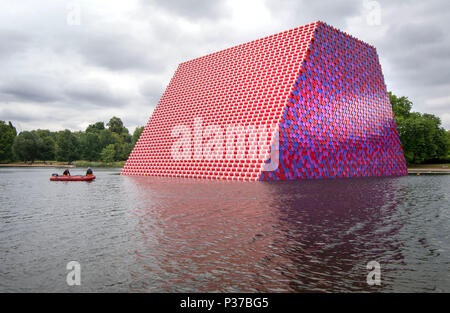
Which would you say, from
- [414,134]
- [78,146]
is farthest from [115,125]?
[414,134]

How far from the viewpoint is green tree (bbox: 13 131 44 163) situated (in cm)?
10031

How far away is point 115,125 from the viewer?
488 feet

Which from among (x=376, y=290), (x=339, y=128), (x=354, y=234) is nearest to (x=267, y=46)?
(x=339, y=128)

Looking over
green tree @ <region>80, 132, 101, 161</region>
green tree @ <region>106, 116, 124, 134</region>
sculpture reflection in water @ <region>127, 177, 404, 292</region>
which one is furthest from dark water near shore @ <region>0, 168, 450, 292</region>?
green tree @ <region>106, 116, 124, 134</region>

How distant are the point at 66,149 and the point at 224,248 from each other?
113m

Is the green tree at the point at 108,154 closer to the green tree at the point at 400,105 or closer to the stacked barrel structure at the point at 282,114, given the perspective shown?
the stacked barrel structure at the point at 282,114

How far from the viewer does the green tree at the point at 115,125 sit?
14838 centimetres

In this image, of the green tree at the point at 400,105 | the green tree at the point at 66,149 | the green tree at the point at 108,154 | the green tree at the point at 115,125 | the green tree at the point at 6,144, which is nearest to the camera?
the green tree at the point at 400,105

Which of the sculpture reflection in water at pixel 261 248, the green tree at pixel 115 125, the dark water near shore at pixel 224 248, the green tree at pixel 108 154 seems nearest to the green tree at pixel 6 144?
the green tree at pixel 108 154

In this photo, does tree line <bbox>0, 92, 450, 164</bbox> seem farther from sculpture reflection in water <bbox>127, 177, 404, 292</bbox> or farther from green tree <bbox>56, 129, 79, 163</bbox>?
sculpture reflection in water <bbox>127, 177, 404, 292</bbox>

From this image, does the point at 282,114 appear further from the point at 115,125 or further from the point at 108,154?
the point at 115,125

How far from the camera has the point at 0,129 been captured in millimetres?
105562

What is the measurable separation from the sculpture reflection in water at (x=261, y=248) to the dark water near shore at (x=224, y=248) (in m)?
0.02
